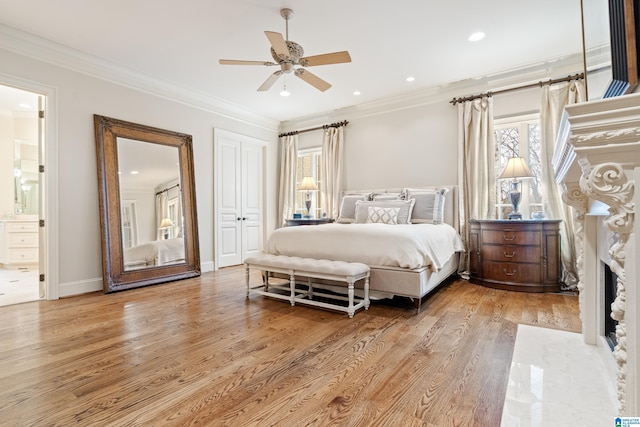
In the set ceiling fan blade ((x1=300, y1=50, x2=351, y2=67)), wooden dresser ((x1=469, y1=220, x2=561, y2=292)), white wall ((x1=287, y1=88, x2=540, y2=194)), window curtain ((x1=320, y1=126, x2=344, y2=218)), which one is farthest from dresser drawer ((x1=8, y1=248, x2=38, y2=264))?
wooden dresser ((x1=469, y1=220, x2=561, y2=292))

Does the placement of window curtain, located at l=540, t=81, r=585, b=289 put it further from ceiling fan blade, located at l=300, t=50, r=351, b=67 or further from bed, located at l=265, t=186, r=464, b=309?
ceiling fan blade, located at l=300, t=50, r=351, b=67

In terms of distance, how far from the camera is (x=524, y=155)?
4.19 meters

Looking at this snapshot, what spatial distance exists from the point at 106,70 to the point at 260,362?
3.99 metres

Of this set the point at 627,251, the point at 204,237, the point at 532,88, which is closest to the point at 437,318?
the point at 627,251

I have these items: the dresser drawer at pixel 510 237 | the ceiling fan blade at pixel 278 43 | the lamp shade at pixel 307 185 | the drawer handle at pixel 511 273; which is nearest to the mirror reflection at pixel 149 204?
the lamp shade at pixel 307 185

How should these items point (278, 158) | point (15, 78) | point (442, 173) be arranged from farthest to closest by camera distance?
point (278, 158) → point (442, 173) → point (15, 78)

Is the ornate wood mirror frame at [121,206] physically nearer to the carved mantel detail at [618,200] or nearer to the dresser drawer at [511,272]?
the dresser drawer at [511,272]

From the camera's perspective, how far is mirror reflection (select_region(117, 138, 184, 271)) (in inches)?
159

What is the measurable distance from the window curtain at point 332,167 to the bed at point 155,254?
2523mm

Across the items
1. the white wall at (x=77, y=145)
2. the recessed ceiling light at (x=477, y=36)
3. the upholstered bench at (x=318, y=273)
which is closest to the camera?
the upholstered bench at (x=318, y=273)

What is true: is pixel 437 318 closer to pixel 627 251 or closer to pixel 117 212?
pixel 627 251

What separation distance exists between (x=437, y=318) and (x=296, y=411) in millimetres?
1668

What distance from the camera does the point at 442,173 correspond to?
4719 millimetres

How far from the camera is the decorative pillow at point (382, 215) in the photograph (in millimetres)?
4094
